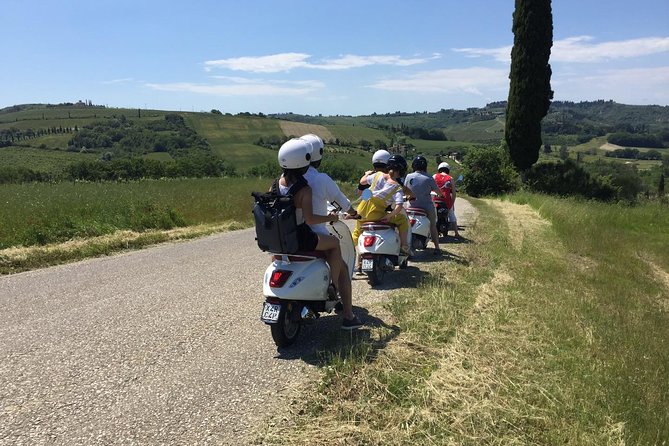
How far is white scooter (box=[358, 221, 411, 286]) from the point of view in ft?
23.1

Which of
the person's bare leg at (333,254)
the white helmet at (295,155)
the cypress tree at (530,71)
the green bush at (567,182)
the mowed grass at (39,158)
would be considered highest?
the cypress tree at (530,71)

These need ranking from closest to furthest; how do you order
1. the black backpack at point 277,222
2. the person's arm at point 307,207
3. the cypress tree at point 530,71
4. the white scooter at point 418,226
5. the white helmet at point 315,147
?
1. the black backpack at point 277,222
2. the person's arm at point 307,207
3. the white helmet at point 315,147
4. the white scooter at point 418,226
5. the cypress tree at point 530,71

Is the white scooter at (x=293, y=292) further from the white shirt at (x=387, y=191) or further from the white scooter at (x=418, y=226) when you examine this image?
the white scooter at (x=418, y=226)

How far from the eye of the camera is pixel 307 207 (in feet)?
15.1

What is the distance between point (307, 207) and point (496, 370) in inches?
84.8

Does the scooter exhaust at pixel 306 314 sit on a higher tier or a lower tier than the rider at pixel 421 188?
lower

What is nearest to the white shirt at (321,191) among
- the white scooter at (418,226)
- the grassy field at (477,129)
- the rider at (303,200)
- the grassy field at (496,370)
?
the rider at (303,200)

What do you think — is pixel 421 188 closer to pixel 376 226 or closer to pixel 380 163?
pixel 380 163

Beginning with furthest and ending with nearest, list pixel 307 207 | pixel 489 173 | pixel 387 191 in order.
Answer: pixel 489 173
pixel 387 191
pixel 307 207

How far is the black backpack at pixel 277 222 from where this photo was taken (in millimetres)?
4367

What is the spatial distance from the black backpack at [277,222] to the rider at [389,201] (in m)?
2.84

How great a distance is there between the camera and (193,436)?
324 cm

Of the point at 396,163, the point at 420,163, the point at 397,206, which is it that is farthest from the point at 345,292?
the point at 420,163

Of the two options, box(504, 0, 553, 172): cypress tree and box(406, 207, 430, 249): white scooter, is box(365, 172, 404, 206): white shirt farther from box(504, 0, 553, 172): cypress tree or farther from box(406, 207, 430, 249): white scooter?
box(504, 0, 553, 172): cypress tree
